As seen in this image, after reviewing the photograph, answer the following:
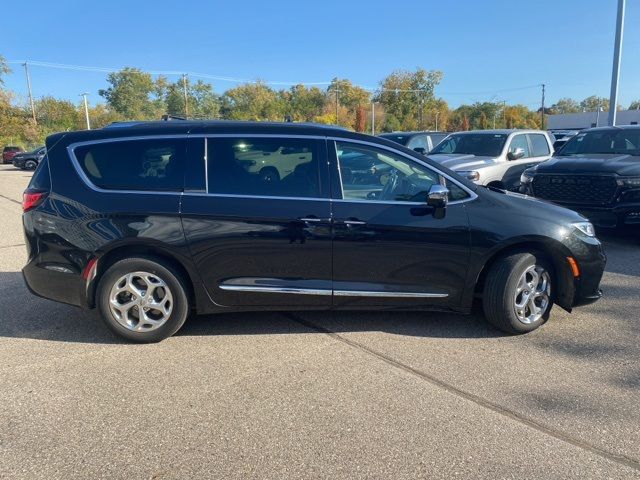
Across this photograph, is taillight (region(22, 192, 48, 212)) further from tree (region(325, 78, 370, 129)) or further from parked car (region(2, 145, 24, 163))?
tree (region(325, 78, 370, 129))

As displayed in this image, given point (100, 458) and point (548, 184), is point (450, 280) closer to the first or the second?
point (100, 458)

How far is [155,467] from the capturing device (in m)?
2.61

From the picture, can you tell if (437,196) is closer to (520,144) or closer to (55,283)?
(55,283)

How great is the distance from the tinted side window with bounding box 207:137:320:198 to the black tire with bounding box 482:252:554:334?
1676mm

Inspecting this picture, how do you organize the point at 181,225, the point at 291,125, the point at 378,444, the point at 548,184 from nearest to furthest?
1. the point at 378,444
2. the point at 181,225
3. the point at 291,125
4. the point at 548,184

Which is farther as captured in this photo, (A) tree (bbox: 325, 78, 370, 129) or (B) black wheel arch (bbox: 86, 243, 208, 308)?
(A) tree (bbox: 325, 78, 370, 129)

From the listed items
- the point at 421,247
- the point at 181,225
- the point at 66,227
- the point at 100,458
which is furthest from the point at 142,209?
the point at 421,247

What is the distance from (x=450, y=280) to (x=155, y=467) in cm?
271

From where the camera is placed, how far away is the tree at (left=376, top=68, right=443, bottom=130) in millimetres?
74188

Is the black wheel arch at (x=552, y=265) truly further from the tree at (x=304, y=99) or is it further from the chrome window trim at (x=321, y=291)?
the tree at (x=304, y=99)

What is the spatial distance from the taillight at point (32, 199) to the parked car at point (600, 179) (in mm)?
7167

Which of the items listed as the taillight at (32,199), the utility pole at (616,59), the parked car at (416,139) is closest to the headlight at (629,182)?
the parked car at (416,139)

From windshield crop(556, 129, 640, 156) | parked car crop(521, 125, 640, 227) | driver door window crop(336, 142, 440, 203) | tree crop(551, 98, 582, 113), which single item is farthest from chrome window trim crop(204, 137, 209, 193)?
tree crop(551, 98, 582, 113)

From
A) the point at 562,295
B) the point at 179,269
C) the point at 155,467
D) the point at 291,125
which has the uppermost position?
the point at 291,125
